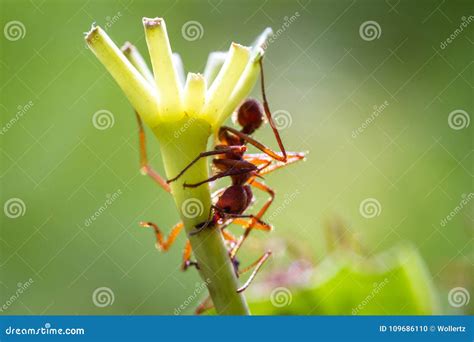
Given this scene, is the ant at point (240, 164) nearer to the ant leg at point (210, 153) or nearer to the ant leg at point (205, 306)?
the ant leg at point (210, 153)

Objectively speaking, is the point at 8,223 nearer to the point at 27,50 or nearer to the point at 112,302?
the point at 112,302

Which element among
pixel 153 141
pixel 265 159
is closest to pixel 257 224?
pixel 265 159

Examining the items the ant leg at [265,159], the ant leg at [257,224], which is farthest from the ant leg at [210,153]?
the ant leg at [257,224]

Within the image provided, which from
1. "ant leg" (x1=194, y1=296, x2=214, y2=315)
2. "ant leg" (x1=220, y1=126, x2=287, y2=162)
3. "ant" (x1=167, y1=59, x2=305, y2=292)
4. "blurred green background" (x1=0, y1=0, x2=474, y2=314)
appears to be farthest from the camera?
"blurred green background" (x1=0, y1=0, x2=474, y2=314)

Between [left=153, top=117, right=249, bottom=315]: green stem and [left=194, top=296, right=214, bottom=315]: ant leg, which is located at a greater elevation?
[left=153, top=117, right=249, bottom=315]: green stem

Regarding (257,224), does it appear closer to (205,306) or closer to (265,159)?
(265,159)

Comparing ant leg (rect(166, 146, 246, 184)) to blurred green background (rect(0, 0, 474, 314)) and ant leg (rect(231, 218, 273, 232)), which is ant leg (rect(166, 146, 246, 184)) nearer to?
ant leg (rect(231, 218, 273, 232))

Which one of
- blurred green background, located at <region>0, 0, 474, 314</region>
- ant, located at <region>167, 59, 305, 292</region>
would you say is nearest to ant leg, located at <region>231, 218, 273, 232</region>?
ant, located at <region>167, 59, 305, 292</region>

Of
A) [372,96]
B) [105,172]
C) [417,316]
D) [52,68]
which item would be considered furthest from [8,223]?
[417,316]
